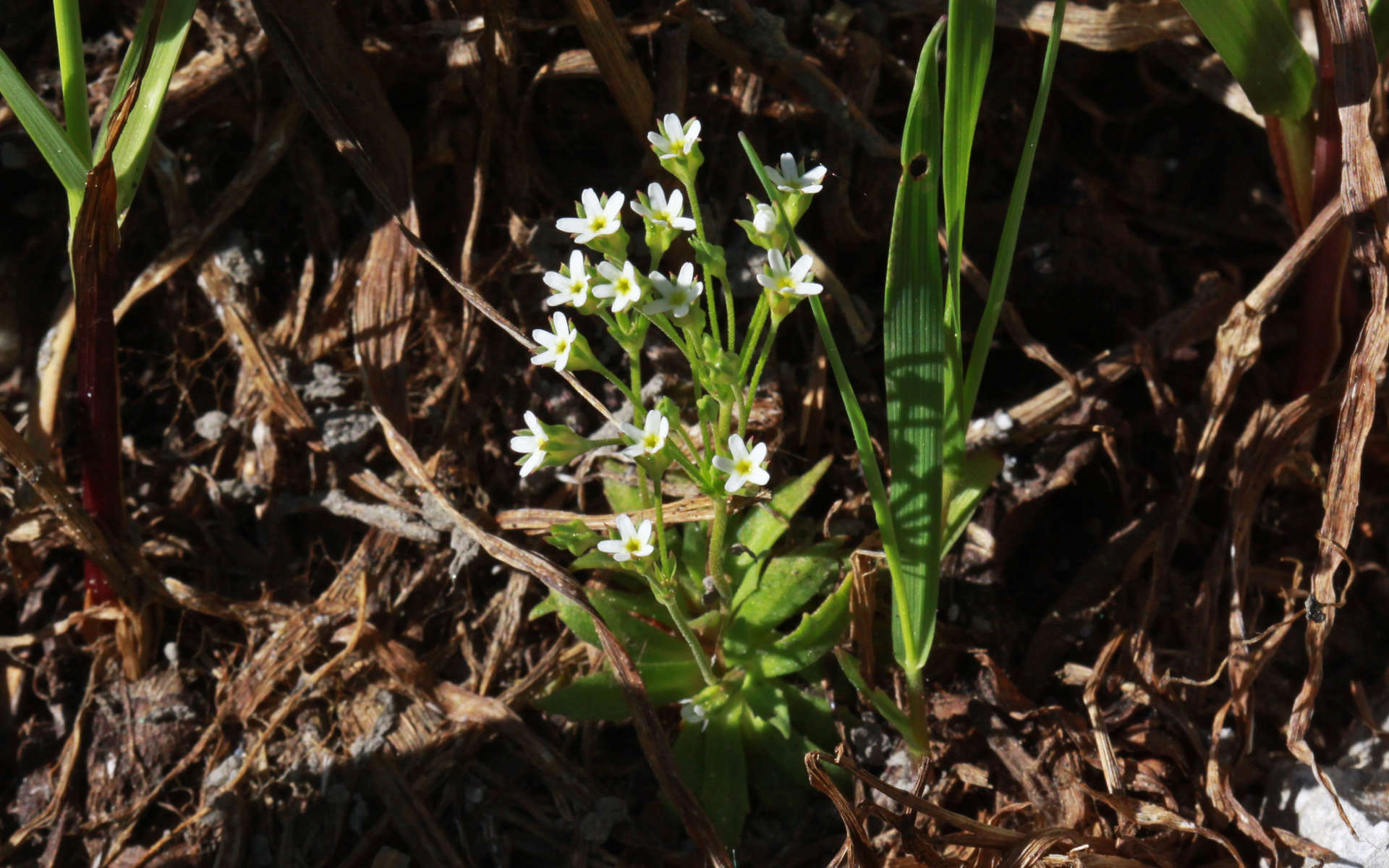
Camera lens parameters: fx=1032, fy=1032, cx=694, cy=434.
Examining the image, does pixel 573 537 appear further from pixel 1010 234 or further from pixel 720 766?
pixel 1010 234

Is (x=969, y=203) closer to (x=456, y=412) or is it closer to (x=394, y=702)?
(x=456, y=412)

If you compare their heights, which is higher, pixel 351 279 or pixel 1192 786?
pixel 351 279

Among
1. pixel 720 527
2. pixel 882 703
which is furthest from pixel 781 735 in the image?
pixel 720 527

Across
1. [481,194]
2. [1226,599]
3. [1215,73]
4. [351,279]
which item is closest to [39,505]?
[351,279]

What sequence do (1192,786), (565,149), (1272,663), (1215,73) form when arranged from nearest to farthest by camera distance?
(1192,786) < (1272,663) < (1215,73) < (565,149)

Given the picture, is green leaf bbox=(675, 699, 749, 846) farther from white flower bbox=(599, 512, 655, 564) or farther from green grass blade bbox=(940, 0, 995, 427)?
green grass blade bbox=(940, 0, 995, 427)

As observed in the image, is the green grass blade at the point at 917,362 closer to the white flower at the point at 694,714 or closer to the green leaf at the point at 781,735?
the green leaf at the point at 781,735

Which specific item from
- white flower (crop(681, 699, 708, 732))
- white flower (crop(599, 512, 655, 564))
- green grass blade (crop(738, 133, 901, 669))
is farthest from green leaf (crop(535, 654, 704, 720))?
green grass blade (crop(738, 133, 901, 669))
